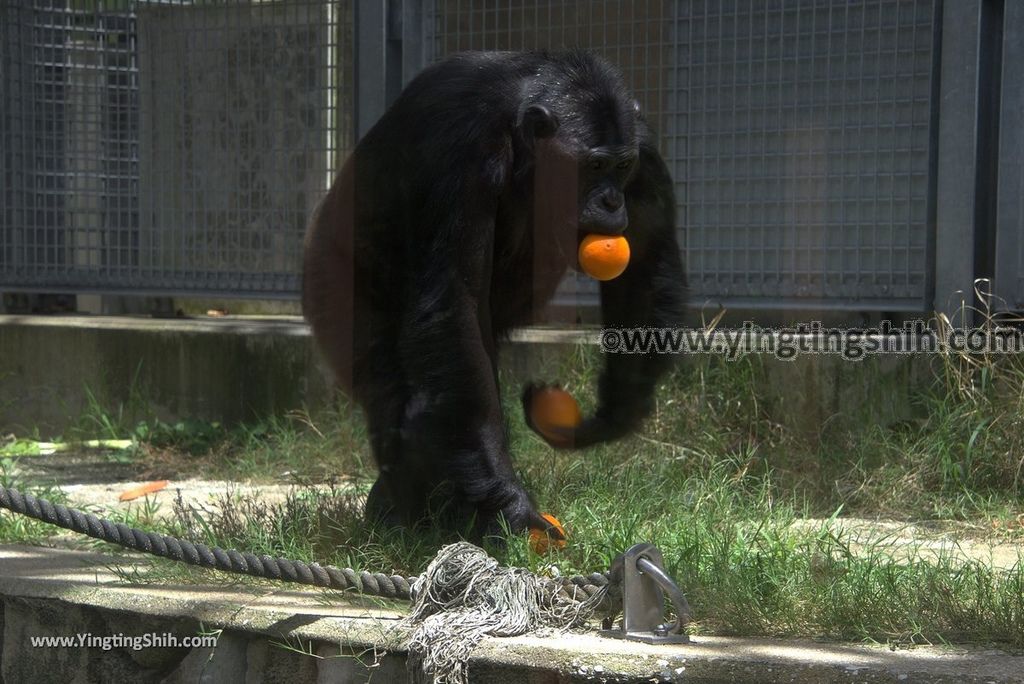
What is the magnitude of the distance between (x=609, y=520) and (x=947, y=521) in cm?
124

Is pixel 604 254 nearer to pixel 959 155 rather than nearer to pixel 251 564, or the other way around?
pixel 251 564

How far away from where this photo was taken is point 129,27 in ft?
20.6

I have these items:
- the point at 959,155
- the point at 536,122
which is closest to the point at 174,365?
the point at 536,122

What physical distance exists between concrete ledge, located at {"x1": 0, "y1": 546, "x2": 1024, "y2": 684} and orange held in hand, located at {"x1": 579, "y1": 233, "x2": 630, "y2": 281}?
1.05 meters

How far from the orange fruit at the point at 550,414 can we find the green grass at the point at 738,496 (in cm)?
24

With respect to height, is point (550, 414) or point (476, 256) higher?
point (476, 256)

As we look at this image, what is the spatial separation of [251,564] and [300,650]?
292 millimetres

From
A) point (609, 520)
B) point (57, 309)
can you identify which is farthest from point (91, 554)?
point (57, 309)

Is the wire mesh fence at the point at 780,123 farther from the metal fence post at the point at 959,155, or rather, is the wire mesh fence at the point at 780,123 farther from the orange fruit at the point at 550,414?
A: the orange fruit at the point at 550,414

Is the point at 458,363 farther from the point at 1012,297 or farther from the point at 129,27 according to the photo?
the point at 129,27

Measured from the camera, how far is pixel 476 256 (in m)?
3.25

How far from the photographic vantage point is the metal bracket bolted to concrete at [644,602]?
269 centimetres

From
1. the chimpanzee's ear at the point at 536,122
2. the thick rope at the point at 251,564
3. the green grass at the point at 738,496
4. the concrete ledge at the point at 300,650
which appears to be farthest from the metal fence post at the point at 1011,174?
the thick rope at the point at 251,564

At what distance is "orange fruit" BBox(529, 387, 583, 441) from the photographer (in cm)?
371
